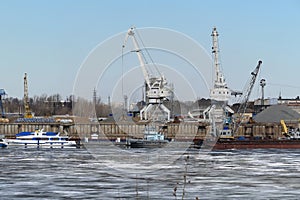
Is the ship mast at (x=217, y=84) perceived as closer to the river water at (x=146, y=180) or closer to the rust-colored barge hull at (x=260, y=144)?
the rust-colored barge hull at (x=260, y=144)

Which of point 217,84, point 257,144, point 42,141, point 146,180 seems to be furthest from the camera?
point 217,84

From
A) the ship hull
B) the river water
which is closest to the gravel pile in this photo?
the ship hull

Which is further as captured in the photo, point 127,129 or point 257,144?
point 127,129

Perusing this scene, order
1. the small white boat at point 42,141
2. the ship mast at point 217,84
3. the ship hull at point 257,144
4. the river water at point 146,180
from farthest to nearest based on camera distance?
the ship mast at point 217,84 < the small white boat at point 42,141 < the ship hull at point 257,144 < the river water at point 146,180

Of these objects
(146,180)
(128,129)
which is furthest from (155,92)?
(146,180)

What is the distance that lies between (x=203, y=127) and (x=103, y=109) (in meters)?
51.3

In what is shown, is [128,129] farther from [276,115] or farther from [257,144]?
[257,144]

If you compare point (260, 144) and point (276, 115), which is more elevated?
point (276, 115)

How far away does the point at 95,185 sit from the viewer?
37688 mm

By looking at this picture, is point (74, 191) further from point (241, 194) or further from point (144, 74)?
point (144, 74)

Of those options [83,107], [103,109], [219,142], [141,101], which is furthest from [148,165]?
[103,109]

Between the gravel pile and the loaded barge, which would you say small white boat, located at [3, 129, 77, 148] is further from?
the gravel pile

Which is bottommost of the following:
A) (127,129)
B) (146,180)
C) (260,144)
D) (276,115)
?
(146,180)

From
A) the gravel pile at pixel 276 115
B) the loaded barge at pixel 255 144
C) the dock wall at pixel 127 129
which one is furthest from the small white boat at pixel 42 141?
the gravel pile at pixel 276 115
